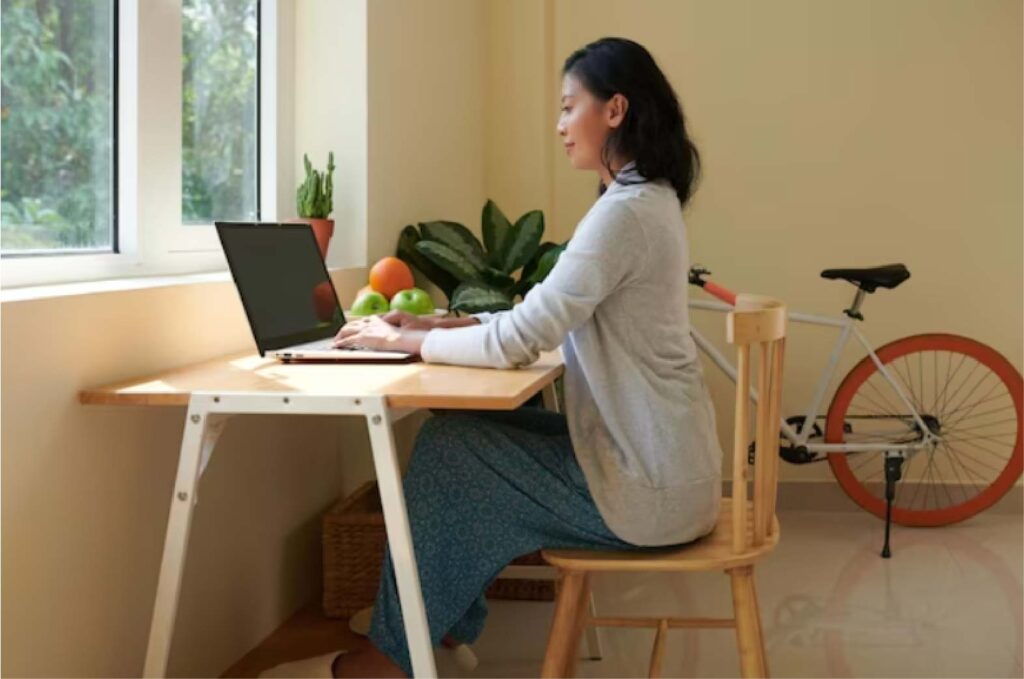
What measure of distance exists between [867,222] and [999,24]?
0.74 m

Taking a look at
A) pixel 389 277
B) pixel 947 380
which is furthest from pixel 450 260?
pixel 947 380

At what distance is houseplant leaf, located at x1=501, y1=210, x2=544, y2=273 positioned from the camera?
3725 mm

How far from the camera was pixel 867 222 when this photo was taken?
4.41 metres

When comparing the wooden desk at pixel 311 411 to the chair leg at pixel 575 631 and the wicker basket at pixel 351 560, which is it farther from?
the wicker basket at pixel 351 560

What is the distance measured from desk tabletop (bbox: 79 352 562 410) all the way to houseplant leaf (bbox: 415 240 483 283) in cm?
118

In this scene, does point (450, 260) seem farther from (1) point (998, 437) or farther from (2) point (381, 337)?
(1) point (998, 437)

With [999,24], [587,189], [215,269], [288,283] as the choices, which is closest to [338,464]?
[215,269]

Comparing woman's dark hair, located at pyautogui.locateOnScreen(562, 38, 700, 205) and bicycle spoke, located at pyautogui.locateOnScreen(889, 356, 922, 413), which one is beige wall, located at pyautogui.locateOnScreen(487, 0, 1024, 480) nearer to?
bicycle spoke, located at pyautogui.locateOnScreen(889, 356, 922, 413)

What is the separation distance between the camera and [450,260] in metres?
3.49

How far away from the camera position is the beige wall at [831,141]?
4.36 m

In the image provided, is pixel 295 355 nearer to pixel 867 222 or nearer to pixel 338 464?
pixel 338 464

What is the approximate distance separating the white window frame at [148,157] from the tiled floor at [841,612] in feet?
3.36

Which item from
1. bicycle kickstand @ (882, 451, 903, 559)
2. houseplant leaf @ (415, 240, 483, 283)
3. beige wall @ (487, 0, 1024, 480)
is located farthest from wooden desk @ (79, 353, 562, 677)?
beige wall @ (487, 0, 1024, 480)

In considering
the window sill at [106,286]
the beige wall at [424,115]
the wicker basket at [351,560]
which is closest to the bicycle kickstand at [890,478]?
the beige wall at [424,115]
